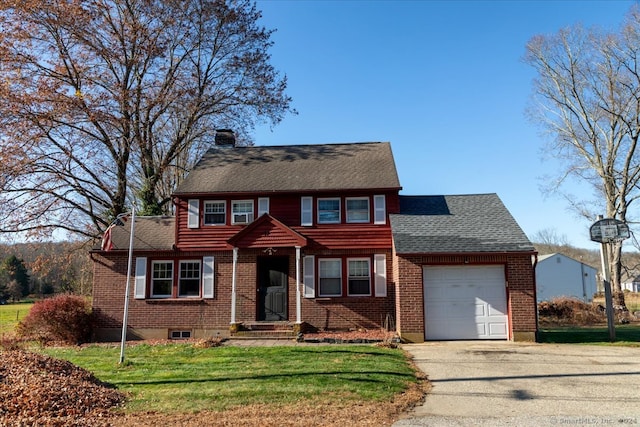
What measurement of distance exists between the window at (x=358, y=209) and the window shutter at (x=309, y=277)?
2042 millimetres

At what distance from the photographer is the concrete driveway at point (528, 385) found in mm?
6492

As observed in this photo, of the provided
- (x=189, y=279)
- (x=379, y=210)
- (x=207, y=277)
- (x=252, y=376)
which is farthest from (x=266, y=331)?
(x=252, y=376)

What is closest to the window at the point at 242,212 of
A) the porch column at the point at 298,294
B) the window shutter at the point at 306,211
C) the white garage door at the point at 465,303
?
the window shutter at the point at 306,211

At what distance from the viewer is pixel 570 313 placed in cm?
2159

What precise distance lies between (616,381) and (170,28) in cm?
2292

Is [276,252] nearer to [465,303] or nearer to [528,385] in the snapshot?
[465,303]

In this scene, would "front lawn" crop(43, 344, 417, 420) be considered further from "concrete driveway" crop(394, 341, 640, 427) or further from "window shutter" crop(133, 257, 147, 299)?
"window shutter" crop(133, 257, 147, 299)

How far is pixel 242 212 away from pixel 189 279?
3150mm

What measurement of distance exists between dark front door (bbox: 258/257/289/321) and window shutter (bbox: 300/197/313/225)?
1547 mm

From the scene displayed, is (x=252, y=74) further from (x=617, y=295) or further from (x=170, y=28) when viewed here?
(x=617, y=295)

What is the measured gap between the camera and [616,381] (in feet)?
27.8

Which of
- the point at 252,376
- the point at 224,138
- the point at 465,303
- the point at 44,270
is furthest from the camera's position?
the point at 224,138

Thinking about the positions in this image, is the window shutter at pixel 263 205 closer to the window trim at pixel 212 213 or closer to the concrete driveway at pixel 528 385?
the window trim at pixel 212 213

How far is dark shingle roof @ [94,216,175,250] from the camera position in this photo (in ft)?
56.1
